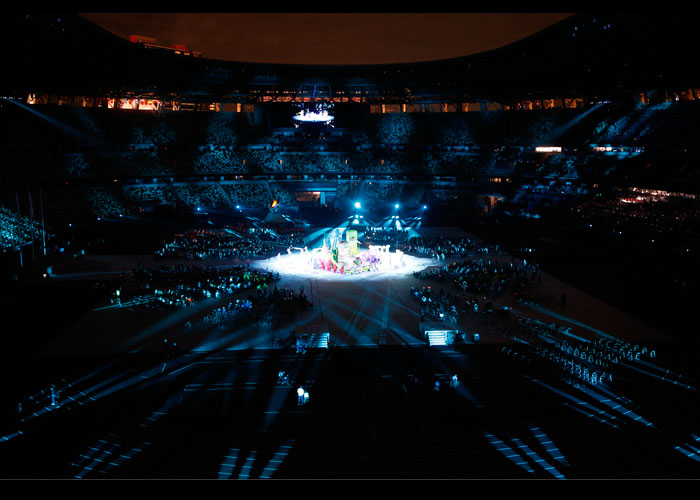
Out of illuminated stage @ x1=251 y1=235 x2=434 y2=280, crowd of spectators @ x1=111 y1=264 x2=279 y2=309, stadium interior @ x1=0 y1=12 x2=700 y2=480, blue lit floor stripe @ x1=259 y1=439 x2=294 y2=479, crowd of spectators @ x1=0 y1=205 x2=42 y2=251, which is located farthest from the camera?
crowd of spectators @ x1=0 y1=205 x2=42 y2=251

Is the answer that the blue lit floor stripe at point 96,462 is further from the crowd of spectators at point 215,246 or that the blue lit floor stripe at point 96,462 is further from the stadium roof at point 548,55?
the stadium roof at point 548,55

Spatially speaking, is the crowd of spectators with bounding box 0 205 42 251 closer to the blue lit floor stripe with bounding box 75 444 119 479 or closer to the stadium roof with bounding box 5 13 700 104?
the stadium roof with bounding box 5 13 700 104

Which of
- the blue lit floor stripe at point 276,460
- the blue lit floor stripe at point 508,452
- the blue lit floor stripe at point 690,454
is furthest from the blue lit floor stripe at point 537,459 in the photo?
the blue lit floor stripe at point 276,460

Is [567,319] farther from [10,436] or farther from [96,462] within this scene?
[10,436]

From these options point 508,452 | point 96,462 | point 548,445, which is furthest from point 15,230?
point 548,445

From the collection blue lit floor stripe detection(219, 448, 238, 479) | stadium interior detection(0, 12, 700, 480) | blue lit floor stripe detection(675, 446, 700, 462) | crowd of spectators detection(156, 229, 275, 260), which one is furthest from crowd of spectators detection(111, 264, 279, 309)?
blue lit floor stripe detection(675, 446, 700, 462)
